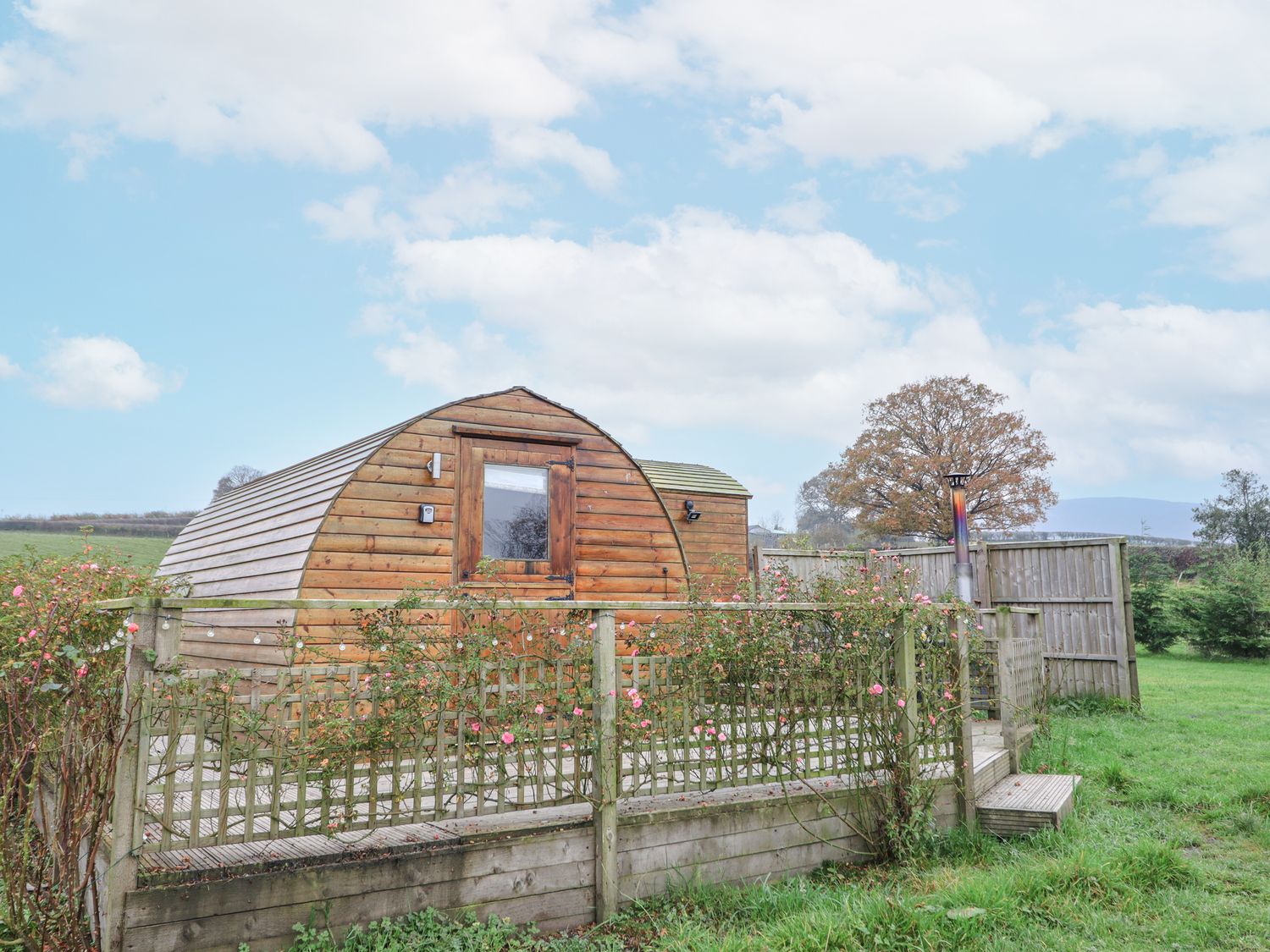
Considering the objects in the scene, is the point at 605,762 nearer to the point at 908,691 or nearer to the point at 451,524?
the point at 908,691

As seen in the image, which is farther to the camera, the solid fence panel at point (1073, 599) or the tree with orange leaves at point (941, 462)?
the tree with orange leaves at point (941, 462)

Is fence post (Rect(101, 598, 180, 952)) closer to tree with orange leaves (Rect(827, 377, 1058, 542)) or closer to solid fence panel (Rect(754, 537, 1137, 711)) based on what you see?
solid fence panel (Rect(754, 537, 1137, 711))

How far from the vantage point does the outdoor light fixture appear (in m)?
9.74

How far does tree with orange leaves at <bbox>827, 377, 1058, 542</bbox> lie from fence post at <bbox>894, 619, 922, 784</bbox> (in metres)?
24.1

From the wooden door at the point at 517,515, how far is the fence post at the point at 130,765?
12.5 feet

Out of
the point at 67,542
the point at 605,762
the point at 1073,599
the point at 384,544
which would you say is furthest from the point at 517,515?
the point at 67,542

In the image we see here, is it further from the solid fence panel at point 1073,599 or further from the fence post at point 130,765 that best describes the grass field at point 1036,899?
the solid fence panel at point 1073,599

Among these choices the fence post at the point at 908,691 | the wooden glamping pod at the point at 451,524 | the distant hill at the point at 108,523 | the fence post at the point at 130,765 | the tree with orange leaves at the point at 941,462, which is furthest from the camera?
the tree with orange leaves at the point at 941,462

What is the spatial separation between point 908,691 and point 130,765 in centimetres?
422

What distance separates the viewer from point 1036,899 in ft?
13.2

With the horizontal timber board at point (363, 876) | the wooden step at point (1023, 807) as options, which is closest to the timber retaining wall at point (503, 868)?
the horizontal timber board at point (363, 876)

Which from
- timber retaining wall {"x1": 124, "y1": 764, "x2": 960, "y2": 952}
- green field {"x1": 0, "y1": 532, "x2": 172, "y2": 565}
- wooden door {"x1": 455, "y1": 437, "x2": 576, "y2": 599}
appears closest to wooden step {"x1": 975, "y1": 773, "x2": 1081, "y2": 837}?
timber retaining wall {"x1": 124, "y1": 764, "x2": 960, "y2": 952}

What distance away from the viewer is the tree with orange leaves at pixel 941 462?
28484 mm

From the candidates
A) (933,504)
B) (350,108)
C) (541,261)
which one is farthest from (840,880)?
(933,504)
